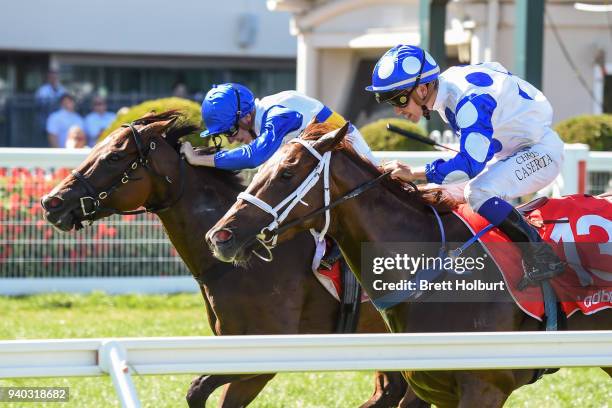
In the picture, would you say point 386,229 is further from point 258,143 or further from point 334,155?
point 258,143

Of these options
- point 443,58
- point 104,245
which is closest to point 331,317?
point 104,245

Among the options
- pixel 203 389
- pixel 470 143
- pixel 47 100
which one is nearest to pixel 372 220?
pixel 470 143

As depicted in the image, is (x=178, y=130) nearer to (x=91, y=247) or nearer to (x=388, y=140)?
(x=91, y=247)

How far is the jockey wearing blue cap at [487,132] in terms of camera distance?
4.16m

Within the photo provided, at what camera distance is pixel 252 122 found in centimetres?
538

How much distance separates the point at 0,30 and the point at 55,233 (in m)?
12.9

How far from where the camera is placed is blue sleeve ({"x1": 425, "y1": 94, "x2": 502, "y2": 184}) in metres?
4.12

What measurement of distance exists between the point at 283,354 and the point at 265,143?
1.81 meters

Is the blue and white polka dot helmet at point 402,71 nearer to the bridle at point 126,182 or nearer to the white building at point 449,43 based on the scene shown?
the bridle at point 126,182

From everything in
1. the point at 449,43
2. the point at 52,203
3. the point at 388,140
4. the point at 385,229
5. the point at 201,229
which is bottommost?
the point at 388,140

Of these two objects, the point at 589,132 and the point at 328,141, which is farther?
the point at 589,132

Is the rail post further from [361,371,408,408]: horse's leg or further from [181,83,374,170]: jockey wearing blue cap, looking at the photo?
[361,371,408,408]: horse's leg

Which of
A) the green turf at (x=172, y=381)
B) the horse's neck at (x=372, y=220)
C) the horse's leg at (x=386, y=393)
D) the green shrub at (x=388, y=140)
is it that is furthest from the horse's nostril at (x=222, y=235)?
the green shrub at (x=388, y=140)

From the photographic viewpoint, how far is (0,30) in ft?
67.6
